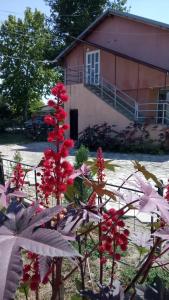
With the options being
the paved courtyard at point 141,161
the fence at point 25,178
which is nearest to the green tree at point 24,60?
the paved courtyard at point 141,161

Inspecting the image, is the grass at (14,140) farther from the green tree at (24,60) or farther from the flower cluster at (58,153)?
the flower cluster at (58,153)

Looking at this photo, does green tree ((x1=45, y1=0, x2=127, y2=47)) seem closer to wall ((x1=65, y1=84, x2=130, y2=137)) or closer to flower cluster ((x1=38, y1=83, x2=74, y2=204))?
wall ((x1=65, y1=84, x2=130, y2=137))

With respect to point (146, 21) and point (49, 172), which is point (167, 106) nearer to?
point (146, 21)

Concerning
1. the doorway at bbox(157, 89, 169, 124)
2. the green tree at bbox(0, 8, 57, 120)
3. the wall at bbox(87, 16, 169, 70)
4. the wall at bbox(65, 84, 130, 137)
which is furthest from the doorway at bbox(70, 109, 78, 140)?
the green tree at bbox(0, 8, 57, 120)

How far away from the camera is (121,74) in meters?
19.1

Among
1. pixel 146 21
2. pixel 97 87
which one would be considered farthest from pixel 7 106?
pixel 146 21

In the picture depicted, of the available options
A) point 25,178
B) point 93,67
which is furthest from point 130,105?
point 25,178

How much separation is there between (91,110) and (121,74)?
105 inches

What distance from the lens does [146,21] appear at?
18203 millimetres

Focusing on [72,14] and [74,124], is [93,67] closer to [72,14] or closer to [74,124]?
[74,124]

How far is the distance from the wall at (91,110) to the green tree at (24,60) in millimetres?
9925

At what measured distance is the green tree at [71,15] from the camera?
97.0 feet

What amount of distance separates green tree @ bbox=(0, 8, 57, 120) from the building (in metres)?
8.07

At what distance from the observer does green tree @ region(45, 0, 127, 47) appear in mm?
29562
